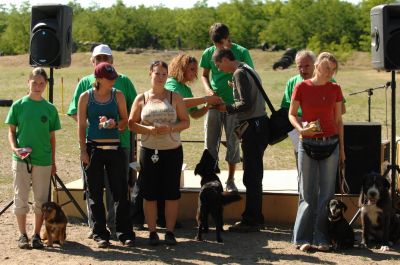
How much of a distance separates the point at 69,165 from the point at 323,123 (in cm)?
639

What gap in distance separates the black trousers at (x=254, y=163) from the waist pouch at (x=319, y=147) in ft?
2.91

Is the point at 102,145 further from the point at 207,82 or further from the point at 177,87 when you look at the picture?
the point at 207,82

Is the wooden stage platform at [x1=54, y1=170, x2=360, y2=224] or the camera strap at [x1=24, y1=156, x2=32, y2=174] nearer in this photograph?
the camera strap at [x1=24, y1=156, x2=32, y2=174]

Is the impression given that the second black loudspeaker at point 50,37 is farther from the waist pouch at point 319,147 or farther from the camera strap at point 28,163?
the waist pouch at point 319,147

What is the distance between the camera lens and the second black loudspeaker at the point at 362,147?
748 cm

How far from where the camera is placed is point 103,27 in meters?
77.2

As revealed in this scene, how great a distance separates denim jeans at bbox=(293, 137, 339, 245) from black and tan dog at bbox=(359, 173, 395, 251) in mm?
301

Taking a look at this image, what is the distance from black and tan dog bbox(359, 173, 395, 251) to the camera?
6.57 m

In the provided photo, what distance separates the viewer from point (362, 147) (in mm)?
7488

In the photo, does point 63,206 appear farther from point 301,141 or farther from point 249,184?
point 301,141

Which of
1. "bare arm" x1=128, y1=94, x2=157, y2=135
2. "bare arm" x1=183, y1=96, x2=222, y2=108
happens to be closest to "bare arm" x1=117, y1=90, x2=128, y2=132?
"bare arm" x1=128, y1=94, x2=157, y2=135

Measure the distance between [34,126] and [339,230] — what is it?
104 inches

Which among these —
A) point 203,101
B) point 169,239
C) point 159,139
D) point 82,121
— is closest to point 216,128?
point 203,101

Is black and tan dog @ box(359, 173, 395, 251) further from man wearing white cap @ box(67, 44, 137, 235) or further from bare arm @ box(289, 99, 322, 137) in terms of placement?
man wearing white cap @ box(67, 44, 137, 235)
